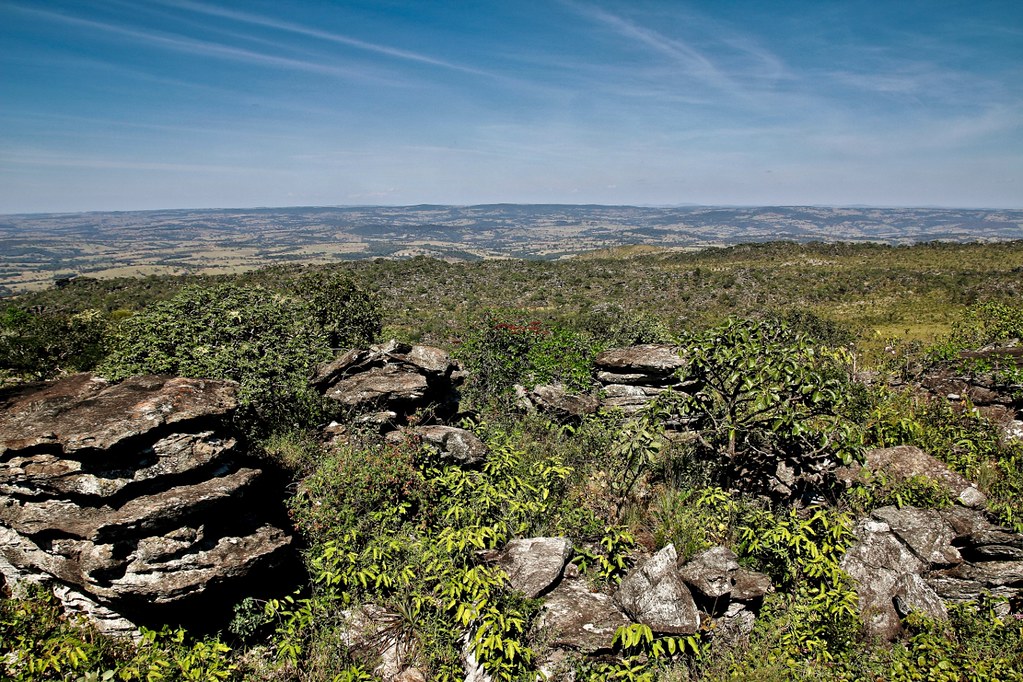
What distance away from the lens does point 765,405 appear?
6.59 m

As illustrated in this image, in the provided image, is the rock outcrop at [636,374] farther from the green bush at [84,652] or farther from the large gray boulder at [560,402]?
the green bush at [84,652]

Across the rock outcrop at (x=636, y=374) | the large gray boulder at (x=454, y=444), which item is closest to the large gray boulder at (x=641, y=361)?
the rock outcrop at (x=636, y=374)

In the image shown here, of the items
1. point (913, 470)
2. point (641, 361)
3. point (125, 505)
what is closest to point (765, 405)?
point (913, 470)

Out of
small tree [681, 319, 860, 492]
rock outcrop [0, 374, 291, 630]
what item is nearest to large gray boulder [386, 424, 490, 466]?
rock outcrop [0, 374, 291, 630]

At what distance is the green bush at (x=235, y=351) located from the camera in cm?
955

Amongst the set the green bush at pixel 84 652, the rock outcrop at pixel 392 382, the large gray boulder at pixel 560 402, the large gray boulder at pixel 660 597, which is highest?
Answer: the rock outcrop at pixel 392 382

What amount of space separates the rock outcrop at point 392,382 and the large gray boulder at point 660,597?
5.34 meters

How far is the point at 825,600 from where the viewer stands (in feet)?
17.1

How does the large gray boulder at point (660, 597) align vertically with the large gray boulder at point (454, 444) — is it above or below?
below

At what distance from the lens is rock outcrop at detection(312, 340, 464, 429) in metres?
9.53

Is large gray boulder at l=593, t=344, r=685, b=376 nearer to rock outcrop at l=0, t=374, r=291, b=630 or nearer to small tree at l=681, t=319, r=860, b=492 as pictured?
small tree at l=681, t=319, r=860, b=492

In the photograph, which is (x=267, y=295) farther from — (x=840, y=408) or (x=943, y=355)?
(x=943, y=355)

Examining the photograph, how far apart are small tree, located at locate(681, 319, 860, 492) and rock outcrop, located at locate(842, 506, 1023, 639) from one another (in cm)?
95

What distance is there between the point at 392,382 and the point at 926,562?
8549mm
